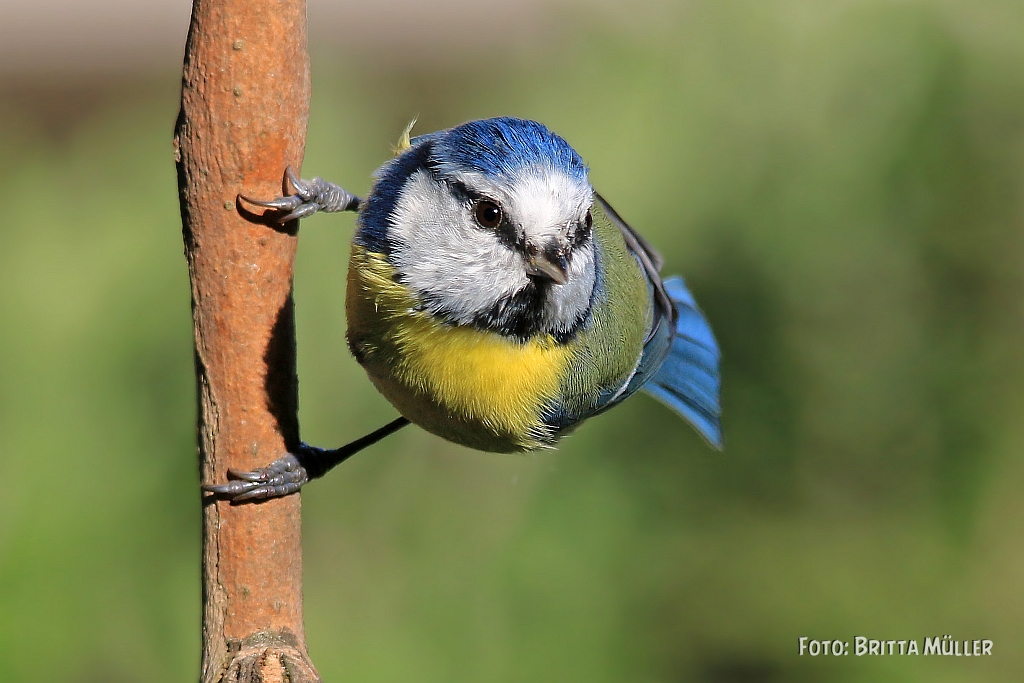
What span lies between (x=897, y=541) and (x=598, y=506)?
751 millimetres

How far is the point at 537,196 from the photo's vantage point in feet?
6.14

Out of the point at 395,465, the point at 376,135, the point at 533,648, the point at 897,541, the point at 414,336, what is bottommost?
the point at 533,648

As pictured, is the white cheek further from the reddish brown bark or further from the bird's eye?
the reddish brown bark

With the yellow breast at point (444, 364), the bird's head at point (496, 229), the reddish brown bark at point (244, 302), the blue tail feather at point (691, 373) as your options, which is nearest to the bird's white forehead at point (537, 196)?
the bird's head at point (496, 229)

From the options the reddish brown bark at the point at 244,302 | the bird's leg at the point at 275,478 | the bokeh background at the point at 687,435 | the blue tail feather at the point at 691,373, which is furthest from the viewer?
the blue tail feather at the point at 691,373

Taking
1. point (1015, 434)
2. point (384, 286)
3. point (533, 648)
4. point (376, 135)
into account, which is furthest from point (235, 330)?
point (1015, 434)

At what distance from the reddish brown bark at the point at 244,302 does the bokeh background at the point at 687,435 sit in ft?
2.20

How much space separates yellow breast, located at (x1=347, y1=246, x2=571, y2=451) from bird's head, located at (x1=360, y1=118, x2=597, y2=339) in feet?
0.14

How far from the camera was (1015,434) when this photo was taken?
2.88 metres

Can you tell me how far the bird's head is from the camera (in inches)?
73.9

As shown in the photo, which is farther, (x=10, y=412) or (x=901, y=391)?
(x=901, y=391)

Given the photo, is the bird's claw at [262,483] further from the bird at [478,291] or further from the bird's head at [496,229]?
the bird's head at [496,229]

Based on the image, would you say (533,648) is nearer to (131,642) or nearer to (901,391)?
(131,642)

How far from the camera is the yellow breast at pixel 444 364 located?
2.02 meters
